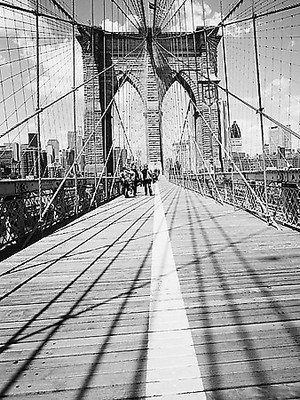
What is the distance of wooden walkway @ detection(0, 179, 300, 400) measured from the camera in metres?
1.29

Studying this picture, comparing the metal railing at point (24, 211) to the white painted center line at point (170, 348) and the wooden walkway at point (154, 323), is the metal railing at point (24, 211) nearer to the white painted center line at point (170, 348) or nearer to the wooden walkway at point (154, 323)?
the wooden walkway at point (154, 323)

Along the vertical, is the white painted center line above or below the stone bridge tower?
below

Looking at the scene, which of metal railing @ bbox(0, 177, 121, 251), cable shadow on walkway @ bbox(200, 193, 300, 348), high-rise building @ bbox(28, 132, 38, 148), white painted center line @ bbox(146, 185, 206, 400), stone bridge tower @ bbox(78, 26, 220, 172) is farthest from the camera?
stone bridge tower @ bbox(78, 26, 220, 172)

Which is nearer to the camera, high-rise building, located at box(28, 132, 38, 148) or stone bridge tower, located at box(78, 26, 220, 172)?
high-rise building, located at box(28, 132, 38, 148)

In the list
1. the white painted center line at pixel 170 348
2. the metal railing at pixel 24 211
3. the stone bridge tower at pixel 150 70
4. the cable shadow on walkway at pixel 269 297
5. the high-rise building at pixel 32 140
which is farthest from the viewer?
the stone bridge tower at pixel 150 70

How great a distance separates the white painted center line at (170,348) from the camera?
125cm

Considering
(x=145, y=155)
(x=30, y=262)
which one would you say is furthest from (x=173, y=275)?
(x=145, y=155)

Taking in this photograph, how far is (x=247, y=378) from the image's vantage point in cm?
128

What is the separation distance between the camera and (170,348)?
1.53 metres

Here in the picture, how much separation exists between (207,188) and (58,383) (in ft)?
31.6

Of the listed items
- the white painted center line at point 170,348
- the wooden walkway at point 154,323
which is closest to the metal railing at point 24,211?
the wooden walkway at point 154,323

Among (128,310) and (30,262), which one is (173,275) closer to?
(128,310)

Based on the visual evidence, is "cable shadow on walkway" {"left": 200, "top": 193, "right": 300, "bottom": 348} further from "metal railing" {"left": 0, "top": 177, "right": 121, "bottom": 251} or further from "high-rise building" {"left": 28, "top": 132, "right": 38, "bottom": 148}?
"high-rise building" {"left": 28, "top": 132, "right": 38, "bottom": 148}

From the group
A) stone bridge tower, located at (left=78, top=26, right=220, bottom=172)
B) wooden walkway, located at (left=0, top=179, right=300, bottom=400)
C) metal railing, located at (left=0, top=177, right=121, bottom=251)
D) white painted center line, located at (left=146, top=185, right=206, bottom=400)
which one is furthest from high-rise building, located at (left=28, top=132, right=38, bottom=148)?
stone bridge tower, located at (left=78, top=26, right=220, bottom=172)
